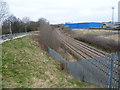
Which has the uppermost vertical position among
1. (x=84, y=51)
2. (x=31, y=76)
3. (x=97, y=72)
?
(x=97, y=72)

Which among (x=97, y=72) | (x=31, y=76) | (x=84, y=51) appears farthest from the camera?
(x=84, y=51)

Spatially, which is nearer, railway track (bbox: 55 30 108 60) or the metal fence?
the metal fence

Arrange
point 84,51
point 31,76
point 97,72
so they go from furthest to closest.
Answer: point 84,51 < point 31,76 < point 97,72

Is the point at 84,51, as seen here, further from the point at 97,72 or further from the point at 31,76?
the point at 31,76

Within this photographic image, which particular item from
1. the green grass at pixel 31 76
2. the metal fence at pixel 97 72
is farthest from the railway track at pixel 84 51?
the green grass at pixel 31 76

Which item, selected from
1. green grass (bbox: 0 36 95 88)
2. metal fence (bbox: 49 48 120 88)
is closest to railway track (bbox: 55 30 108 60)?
metal fence (bbox: 49 48 120 88)

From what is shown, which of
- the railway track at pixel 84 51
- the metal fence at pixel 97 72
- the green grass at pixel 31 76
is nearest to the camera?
the metal fence at pixel 97 72

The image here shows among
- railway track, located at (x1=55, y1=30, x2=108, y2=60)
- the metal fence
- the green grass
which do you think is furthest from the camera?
railway track, located at (x1=55, y1=30, x2=108, y2=60)

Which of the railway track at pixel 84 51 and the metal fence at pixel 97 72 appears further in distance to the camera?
the railway track at pixel 84 51

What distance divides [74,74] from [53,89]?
4.12 metres

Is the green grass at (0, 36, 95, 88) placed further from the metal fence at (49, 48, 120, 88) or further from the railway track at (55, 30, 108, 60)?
the railway track at (55, 30, 108, 60)

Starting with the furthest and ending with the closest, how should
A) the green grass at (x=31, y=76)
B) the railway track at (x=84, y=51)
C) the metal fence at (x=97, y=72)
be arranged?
the railway track at (x=84, y=51), the green grass at (x=31, y=76), the metal fence at (x=97, y=72)

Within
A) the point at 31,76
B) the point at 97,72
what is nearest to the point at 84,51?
the point at 97,72

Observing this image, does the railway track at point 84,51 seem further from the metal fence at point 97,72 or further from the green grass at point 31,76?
the green grass at point 31,76
